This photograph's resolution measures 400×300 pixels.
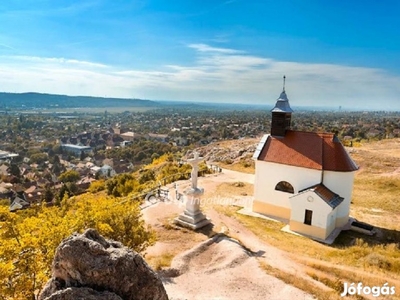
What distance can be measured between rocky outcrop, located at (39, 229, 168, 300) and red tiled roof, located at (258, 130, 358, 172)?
15321 mm

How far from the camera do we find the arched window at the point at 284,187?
20.5 meters

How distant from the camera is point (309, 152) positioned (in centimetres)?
2031

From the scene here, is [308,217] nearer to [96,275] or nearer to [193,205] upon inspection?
[193,205]

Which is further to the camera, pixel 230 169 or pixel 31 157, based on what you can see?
pixel 31 157

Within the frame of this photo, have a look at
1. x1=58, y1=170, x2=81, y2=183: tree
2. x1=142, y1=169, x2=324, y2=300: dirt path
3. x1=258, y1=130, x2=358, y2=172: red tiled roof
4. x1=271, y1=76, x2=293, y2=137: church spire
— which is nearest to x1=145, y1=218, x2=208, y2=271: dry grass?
x1=142, y1=169, x2=324, y2=300: dirt path

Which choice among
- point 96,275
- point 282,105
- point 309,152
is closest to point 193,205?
point 309,152

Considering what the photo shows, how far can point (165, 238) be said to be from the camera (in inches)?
646

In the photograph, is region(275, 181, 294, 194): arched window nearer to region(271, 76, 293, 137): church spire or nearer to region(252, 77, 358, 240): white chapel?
region(252, 77, 358, 240): white chapel

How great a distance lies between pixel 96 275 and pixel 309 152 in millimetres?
16849

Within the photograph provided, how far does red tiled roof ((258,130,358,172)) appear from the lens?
63.9ft

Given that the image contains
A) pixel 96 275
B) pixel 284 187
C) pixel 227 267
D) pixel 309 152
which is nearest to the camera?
pixel 96 275

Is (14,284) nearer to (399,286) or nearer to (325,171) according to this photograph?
(399,286)

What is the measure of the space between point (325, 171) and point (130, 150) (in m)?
76.2

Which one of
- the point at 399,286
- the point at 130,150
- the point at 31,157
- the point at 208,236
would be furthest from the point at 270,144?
the point at 31,157
